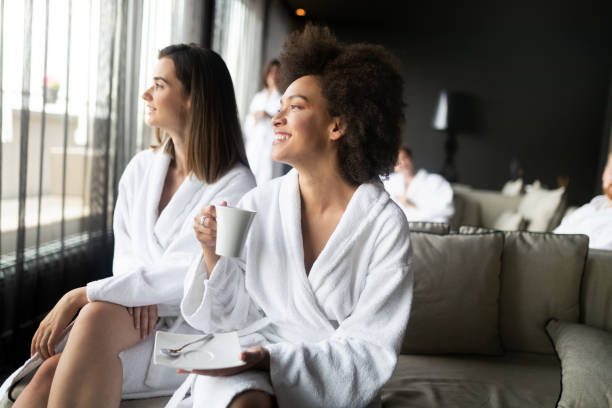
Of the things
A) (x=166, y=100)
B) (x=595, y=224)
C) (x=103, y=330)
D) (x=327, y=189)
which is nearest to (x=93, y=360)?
(x=103, y=330)

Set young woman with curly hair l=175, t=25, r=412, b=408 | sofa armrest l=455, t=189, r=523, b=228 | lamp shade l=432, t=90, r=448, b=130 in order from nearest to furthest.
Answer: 1. young woman with curly hair l=175, t=25, r=412, b=408
2. sofa armrest l=455, t=189, r=523, b=228
3. lamp shade l=432, t=90, r=448, b=130

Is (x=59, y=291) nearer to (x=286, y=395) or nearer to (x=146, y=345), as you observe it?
(x=146, y=345)

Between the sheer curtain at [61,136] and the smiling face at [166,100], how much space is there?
25.2 inches

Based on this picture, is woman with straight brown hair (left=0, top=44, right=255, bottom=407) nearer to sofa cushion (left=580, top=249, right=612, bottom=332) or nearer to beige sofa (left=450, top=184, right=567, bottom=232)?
sofa cushion (left=580, top=249, right=612, bottom=332)

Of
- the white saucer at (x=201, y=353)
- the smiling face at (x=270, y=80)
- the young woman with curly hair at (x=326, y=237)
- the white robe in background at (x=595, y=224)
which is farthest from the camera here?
the smiling face at (x=270, y=80)

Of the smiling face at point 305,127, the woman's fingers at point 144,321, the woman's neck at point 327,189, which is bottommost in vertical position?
the woman's fingers at point 144,321

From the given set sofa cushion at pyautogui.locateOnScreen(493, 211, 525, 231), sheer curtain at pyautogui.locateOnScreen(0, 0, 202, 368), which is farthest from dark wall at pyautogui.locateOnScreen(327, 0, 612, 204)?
sheer curtain at pyautogui.locateOnScreen(0, 0, 202, 368)

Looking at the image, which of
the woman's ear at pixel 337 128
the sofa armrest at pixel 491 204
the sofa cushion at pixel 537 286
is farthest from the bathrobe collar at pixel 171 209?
the sofa armrest at pixel 491 204

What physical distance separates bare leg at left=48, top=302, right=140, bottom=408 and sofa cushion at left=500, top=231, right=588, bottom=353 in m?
1.22

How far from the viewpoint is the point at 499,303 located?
1774mm

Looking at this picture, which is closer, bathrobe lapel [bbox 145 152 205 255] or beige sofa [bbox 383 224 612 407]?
bathrobe lapel [bbox 145 152 205 255]

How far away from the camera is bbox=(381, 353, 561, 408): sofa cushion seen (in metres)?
1.42

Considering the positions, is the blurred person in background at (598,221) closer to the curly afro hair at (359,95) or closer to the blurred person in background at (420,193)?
the curly afro hair at (359,95)

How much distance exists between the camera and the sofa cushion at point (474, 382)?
1.42 metres
